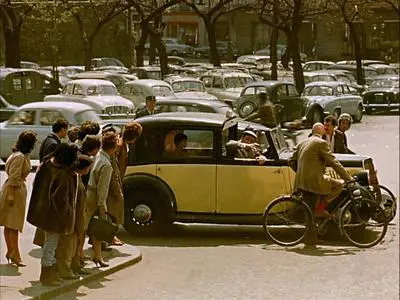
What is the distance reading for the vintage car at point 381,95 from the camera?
500cm

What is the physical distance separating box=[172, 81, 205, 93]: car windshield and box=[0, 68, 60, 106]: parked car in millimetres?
538

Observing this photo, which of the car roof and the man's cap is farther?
the car roof

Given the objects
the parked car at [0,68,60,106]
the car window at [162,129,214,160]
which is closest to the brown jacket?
the car window at [162,129,214,160]

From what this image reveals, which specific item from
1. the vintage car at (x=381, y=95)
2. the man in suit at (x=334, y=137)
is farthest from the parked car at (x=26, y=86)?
the vintage car at (x=381, y=95)

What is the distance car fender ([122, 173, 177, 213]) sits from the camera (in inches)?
220

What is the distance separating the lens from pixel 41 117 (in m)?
4.86

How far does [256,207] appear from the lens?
18.7 feet

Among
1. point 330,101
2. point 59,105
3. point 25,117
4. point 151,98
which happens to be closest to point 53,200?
point 25,117

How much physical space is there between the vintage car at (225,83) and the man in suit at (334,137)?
41cm

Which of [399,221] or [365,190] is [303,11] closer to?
[365,190]

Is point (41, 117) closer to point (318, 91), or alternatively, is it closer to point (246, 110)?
point (246, 110)

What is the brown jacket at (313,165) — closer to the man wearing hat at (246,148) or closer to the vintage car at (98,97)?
the man wearing hat at (246,148)

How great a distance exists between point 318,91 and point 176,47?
2.02 feet

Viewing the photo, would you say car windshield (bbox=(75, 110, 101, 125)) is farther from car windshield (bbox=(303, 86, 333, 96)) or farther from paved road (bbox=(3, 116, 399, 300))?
car windshield (bbox=(303, 86, 333, 96))
